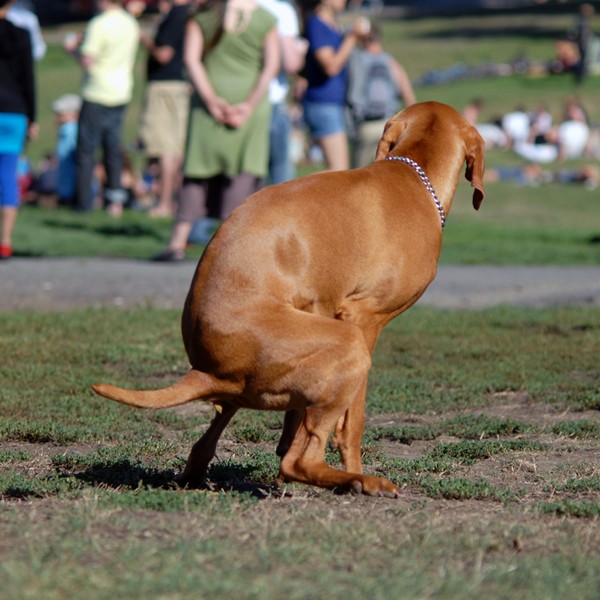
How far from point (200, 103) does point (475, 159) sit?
4.72m

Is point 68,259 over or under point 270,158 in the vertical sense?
under

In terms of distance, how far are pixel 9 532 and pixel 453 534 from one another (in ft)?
4.50

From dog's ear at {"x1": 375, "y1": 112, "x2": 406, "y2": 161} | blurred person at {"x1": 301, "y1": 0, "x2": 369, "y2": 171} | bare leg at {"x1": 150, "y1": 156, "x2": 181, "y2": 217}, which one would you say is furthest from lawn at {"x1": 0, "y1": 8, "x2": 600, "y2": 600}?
bare leg at {"x1": 150, "y1": 156, "x2": 181, "y2": 217}

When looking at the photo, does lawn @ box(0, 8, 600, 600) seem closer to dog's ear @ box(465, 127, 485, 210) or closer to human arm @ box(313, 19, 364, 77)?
dog's ear @ box(465, 127, 485, 210)

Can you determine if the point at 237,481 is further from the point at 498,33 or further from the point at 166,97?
the point at 498,33

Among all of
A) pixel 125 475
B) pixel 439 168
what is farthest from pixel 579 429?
pixel 125 475

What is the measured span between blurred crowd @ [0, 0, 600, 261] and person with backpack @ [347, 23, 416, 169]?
0.01 metres

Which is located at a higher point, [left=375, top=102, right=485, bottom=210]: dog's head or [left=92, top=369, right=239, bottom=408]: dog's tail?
[left=375, top=102, right=485, bottom=210]: dog's head

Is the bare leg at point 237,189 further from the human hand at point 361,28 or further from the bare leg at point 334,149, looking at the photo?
the human hand at point 361,28

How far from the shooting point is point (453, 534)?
3.96 meters

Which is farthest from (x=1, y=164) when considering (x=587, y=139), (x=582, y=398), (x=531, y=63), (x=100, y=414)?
(x=531, y=63)

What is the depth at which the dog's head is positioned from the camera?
5.27 meters

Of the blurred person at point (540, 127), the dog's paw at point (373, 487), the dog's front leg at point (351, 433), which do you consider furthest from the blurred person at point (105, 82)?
the blurred person at point (540, 127)

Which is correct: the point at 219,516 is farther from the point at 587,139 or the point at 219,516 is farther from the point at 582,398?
the point at 587,139
